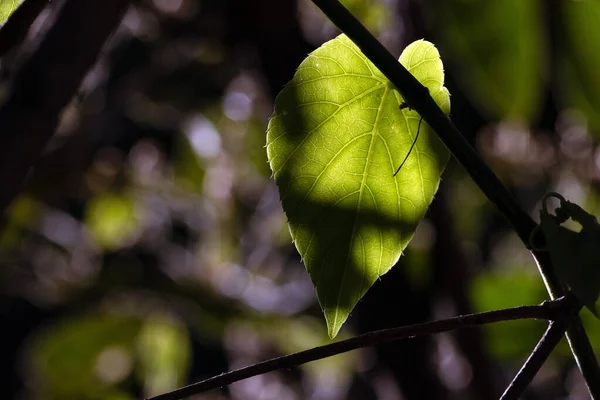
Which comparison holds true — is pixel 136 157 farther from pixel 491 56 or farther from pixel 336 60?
pixel 336 60

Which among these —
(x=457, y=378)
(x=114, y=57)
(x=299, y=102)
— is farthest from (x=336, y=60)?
(x=114, y=57)

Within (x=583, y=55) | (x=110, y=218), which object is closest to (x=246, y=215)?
(x=110, y=218)

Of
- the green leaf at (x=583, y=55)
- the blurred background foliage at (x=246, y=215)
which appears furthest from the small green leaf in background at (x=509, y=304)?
the green leaf at (x=583, y=55)

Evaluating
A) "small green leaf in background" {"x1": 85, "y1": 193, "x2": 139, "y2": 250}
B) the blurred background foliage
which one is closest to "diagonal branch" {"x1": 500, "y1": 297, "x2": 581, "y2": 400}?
the blurred background foliage

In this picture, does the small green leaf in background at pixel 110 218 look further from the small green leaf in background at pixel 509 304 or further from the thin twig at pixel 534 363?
the thin twig at pixel 534 363

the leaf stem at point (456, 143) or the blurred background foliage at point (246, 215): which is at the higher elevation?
the blurred background foliage at point (246, 215)

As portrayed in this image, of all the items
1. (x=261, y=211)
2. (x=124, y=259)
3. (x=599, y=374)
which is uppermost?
(x=261, y=211)
